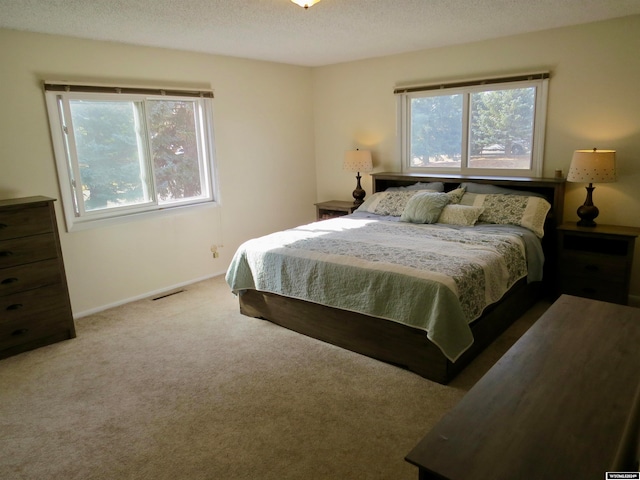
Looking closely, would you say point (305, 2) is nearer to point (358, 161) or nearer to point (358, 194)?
point (358, 161)

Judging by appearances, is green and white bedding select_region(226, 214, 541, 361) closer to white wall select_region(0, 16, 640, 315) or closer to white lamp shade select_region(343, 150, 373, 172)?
white wall select_region(0, 16, 640, 315)

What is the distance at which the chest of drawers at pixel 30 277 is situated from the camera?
3002 millimetres

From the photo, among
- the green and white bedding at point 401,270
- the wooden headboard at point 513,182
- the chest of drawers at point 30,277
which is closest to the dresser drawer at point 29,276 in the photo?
the chest of drawers at point 30,277

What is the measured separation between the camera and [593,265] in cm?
345

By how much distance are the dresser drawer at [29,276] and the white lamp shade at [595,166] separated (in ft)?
13.2

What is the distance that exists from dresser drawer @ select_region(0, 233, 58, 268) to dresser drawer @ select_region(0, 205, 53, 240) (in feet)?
0.12

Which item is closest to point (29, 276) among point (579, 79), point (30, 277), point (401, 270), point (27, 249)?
point (30, 277)

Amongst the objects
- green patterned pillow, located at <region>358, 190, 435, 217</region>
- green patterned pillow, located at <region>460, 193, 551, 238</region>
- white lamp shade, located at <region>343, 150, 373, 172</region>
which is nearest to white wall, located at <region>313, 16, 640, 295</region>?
green patterned pillow, located at <region>460, 193, 551, 238</region>

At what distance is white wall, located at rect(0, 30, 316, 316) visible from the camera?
334 centimetres

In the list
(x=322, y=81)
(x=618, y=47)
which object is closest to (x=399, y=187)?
(x=322, y=81)

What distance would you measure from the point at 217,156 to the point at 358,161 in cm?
154

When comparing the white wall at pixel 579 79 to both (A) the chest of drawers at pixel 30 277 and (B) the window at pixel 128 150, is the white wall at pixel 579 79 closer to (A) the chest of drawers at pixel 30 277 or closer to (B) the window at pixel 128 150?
(B) the window at pixel 128 150

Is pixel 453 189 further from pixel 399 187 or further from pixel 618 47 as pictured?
pixel 618 47

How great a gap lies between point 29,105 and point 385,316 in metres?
3.05
